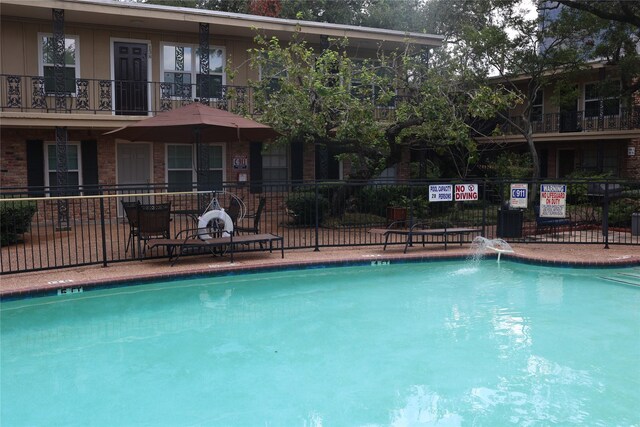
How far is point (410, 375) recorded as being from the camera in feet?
17.7

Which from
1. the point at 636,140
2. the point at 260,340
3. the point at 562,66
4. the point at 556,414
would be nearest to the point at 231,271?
Answer: the point at 260,340

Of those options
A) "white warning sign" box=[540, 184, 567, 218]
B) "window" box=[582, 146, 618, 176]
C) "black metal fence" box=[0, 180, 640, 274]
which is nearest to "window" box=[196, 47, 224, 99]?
"black metal fence" box=[0, 180, 640, 274]

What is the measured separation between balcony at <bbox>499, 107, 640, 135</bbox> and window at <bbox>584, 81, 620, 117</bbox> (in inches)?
5.9

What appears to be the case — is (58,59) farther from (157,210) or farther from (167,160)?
(157,210)

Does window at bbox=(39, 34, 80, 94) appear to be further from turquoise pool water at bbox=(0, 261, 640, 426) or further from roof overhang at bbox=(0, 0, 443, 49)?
turquoise pool water at bbox=(0, 261, 640, 426)

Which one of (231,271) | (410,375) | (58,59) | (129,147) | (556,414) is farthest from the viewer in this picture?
(129,147)

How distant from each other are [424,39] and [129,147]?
966 centimetres

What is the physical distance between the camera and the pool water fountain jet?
11.3m

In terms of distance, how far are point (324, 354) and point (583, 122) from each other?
19313 mm

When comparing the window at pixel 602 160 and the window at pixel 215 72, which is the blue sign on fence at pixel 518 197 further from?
the window at pixel 602 160

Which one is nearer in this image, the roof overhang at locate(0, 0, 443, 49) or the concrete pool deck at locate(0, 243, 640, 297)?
the concrete pool deck at locate(0, 243, 640, 297)

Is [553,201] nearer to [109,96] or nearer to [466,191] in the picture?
[466,191]

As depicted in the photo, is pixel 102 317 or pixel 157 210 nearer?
pixel 102 317

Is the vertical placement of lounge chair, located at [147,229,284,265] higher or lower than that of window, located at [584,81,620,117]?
lower
